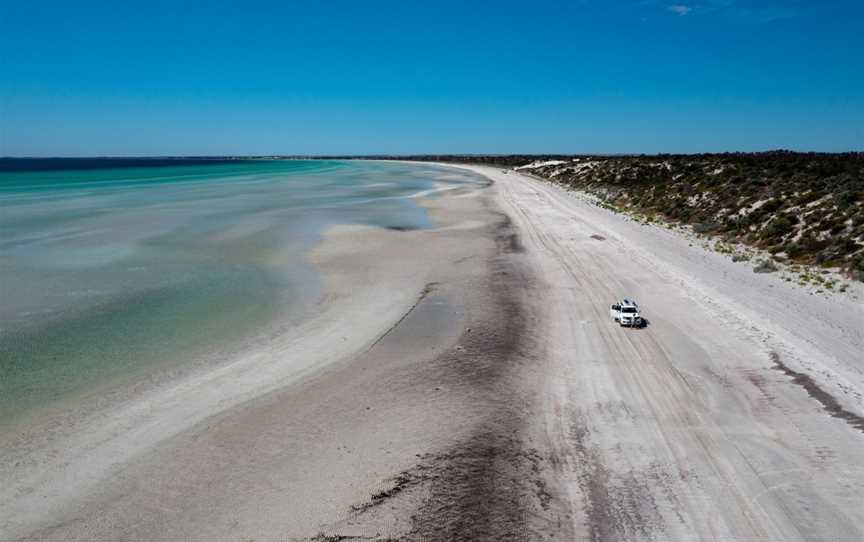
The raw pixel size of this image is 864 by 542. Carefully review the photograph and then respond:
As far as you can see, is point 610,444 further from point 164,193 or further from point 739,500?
point 164,193

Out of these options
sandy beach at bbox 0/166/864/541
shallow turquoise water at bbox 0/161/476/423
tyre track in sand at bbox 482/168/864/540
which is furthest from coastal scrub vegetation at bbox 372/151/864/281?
shallow turquoise water at bbox 0/161/476/423

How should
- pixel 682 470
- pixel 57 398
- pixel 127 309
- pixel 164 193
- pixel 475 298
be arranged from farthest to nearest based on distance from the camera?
pixel 164 193 → pixel 475 298 → pixel 127 309 → pixel 57 398 → pixel 682 470

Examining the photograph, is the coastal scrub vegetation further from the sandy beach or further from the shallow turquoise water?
the shallow turquoise water

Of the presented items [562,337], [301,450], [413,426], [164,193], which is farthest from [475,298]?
[164,193]

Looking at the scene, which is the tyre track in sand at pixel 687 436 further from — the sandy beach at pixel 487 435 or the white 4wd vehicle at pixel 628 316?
the white 4wd vehicle at pixel 628 316

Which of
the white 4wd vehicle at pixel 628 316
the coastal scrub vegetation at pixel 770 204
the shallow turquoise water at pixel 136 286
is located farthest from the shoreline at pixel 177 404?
the coastal scrub vegetation at pixel 770 204

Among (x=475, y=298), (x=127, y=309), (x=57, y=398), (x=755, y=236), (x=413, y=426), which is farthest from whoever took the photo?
(x=755, y=236)
